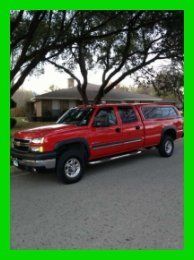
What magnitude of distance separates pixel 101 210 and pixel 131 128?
146 inches

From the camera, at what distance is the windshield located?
698 centimetres

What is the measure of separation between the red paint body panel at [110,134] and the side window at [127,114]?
0.34ft

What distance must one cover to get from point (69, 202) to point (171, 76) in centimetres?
1707

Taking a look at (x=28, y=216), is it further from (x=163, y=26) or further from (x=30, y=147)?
(x=163, y=26)

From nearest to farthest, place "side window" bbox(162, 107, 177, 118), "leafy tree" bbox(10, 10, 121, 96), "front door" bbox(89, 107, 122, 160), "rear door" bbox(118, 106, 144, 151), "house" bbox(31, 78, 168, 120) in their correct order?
"front door" bbox(89, 107, 122, 160), "rear door" bbox(118, 106, 144, 151), "side window" bbox(162, 107, 177, 118), "leafy tree" bbox(10, 10, 121, 96), "house" bbox(31, 78, 168, 120)

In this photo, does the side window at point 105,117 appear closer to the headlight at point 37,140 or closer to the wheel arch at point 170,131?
the headlight at point 37,140

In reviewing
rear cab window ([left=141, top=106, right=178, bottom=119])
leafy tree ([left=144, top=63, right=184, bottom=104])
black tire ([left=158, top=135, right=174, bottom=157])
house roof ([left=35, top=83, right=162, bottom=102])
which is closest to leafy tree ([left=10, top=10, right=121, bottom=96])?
rear cab window ([left=141, top=106, right=178, bottom=119])

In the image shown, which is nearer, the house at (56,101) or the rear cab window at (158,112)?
the rear cab window at (158,112)

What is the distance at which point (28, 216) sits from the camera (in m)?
4.37

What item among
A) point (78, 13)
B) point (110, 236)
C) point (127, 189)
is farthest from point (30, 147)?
point (78, 13)

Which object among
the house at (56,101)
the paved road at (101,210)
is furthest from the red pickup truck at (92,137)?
the house at (56,101)

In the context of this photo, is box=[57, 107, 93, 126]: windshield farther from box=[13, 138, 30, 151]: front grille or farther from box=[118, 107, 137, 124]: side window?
box=[13, 138, 30, 151]: front grille

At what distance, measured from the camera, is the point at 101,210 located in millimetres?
4539

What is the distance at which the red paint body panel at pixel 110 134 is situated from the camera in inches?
242
